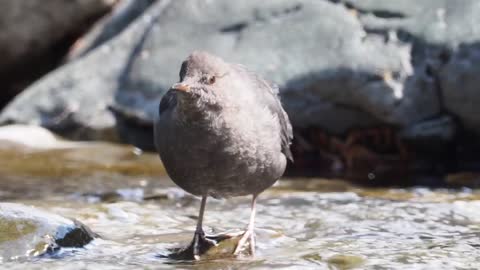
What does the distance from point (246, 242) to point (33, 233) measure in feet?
2.95

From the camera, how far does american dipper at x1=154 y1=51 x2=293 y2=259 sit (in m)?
3.50

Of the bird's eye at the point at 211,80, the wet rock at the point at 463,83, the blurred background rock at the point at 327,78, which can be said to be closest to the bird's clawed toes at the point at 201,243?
the bird's eye at the point at 211,80

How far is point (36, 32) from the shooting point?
30.9 ft

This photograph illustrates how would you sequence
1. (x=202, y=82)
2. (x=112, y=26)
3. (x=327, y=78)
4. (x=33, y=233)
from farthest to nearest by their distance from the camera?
(x=112, y=26) → (x=327, y=78) → (x=33, y=233) → (x=202, y=82)

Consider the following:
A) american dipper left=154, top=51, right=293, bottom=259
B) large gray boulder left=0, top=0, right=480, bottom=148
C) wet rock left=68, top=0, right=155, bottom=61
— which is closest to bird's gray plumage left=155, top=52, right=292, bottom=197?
american dipper left=154, top=51, right=293, bottom=259

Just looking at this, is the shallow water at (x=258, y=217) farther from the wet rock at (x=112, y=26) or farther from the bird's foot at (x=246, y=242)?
the wet rock at (x=112, y=26)

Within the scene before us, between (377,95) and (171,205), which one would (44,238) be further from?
(377,95)

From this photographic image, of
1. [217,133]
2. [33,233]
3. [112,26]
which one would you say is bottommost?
[33,233]

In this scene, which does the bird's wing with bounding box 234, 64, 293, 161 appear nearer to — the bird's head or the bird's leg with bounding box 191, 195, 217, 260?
the bird's head

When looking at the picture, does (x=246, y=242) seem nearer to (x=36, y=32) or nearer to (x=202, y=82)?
(x=202, y=82)

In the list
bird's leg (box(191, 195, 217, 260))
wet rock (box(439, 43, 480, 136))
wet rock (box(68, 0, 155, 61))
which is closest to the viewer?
bird's leg (box(191, 195, 217, 260))

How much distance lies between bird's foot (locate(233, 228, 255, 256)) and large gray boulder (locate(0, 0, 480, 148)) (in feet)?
9.30

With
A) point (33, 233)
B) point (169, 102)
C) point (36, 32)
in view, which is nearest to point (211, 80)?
point (169, 102)

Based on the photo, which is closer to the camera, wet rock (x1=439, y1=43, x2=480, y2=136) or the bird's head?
the bird's head
